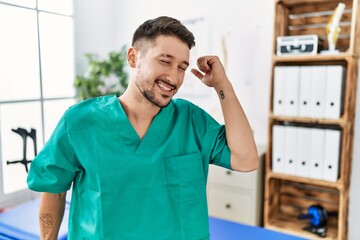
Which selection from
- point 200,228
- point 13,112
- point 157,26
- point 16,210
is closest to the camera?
point 157,26

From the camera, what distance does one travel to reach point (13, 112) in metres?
2.36

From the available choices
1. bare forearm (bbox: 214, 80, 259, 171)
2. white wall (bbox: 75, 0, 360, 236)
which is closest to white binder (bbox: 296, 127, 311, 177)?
white wall (bbox: 75, 0, 360, 236)

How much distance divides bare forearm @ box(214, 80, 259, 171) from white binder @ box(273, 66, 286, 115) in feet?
4.22

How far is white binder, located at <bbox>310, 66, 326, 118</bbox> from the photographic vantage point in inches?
79.5

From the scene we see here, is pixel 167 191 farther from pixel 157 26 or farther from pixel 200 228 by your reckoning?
pixel 157 26

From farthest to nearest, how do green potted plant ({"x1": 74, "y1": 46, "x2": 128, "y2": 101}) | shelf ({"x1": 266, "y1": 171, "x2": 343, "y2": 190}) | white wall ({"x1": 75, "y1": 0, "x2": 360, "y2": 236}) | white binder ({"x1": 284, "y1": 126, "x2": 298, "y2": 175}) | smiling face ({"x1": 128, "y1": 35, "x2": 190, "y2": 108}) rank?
green potted plant ({"x1": 74, "y1": 46, "x2": 128, "y2": 101}) < white wall ({"x1": 75, "y1": 0, "x2": 360, "y2": 236}) < white binder ({"x1": 284, "y1": 126, "x2": 298, "y2": 175}) < shelf ({"x1": 266, "y1": 171, "x2": 343, "y2": 190}) < smiling face ({"x1": 128, "y1": 35, "x2": 190, "y2": 108})

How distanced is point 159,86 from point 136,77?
82 millimetres

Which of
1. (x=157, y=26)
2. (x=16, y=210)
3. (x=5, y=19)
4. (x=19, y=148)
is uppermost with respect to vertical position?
(x=5, y=19)

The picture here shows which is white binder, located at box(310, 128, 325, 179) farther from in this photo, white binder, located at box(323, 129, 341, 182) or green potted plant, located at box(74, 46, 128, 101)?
green potted plant, located at box(74, 46, 128, 101)

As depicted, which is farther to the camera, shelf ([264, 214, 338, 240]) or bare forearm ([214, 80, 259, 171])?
shelf ([264, 214, 338, 240])

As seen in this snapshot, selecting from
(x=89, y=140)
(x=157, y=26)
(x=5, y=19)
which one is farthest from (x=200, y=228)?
(x=5, y=19)

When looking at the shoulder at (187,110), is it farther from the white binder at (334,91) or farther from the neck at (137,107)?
the white binder at (334,91)

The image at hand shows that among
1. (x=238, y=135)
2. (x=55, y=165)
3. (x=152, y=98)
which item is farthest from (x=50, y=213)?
(x=238, y=135)

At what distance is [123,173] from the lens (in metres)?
0.88
